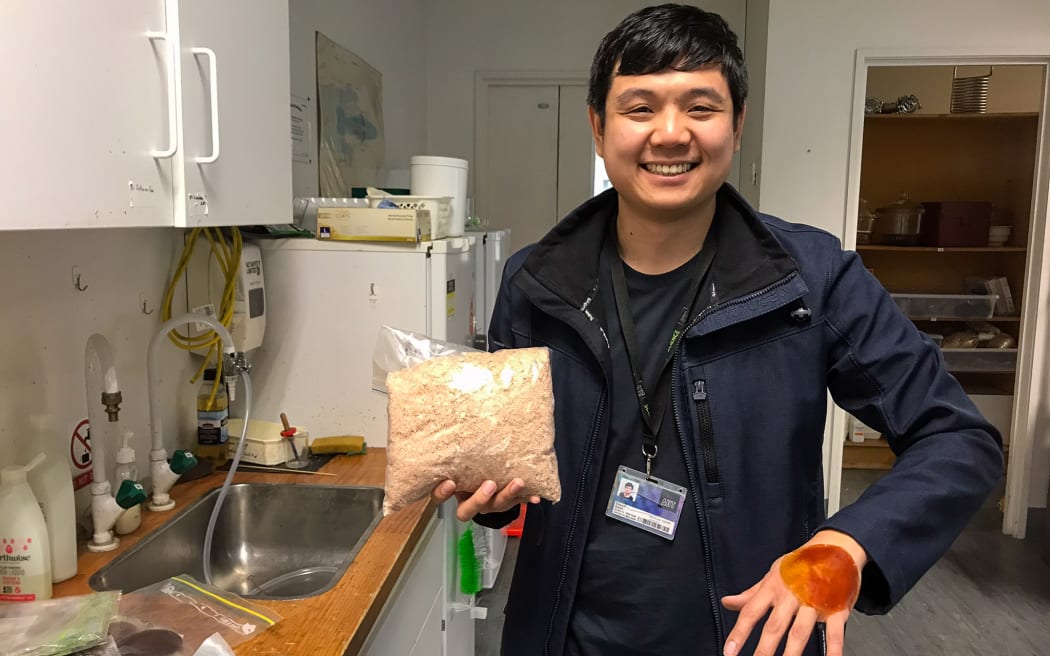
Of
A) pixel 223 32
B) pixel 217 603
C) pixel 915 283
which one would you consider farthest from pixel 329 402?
pixel 915 283

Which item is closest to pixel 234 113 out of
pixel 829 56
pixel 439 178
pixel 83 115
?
pixel 83 115

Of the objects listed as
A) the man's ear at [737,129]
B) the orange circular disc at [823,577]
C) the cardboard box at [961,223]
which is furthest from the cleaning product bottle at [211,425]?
the cardboard box at [961,223]

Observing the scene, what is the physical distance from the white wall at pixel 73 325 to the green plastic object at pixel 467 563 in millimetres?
909

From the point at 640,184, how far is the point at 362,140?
8.11ft

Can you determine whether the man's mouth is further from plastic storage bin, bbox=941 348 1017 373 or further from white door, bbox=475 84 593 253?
plastic storage bin, bbox=941 348 1017 373

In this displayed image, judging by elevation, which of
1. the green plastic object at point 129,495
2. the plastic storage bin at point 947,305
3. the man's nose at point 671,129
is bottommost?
the green plastic object at point 129,495

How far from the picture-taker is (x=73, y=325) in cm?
150

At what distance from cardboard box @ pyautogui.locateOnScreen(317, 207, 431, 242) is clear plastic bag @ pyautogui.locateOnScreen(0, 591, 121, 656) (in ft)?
3.59

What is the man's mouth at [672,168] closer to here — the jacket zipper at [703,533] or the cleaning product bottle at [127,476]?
the jacket zipper at [703,533]

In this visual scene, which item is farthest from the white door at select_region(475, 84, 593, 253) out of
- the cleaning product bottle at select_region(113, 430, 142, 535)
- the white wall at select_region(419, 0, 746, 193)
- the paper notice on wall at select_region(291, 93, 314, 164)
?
the cleaning product bottle at select_region(113, 430, 142, 535)

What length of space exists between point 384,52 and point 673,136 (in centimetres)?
300

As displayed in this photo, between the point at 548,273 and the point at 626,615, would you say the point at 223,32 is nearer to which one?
the point at 548,273

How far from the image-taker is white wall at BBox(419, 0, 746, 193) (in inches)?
178

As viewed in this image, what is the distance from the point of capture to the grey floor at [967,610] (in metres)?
2.75
